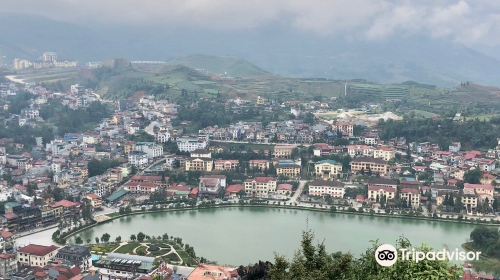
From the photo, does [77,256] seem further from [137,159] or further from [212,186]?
[137,159]

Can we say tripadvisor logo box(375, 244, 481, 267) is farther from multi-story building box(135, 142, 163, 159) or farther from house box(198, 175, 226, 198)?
multi-story building box(135, 142, 163, 159)

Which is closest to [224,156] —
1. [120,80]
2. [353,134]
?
[353,134]

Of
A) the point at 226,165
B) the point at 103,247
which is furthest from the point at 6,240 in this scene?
the point at 226,165

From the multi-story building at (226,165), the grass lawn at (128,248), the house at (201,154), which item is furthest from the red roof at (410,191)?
the grass lawn at (128,248)

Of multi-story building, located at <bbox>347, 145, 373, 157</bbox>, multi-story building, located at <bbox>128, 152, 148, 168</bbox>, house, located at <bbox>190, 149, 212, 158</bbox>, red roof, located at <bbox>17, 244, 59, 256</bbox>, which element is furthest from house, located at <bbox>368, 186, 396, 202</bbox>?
red roof, located at <bbox>17, 244, 59, 256</bbox>

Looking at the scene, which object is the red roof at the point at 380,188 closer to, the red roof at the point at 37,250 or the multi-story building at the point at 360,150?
the multi-story building at the point at 360,150

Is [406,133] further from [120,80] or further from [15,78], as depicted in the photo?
[15,78]

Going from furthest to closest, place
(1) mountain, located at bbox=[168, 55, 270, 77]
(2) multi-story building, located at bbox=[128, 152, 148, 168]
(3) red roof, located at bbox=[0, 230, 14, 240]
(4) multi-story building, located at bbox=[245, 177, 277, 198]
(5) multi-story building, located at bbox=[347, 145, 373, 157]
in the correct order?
(1) mountain, located at bbox=[168, 55, 270, 77] → (5) multi-story building, located at bbox=[347, 145, 373, 157] → (2) multi-story building, located at bbox=[128, 152, 148, 168] → (4) multi-story building, located at bbox=[245, 177, 277, 198] → (3) red roof, located at bbox=[0, 230, 14, 240]
